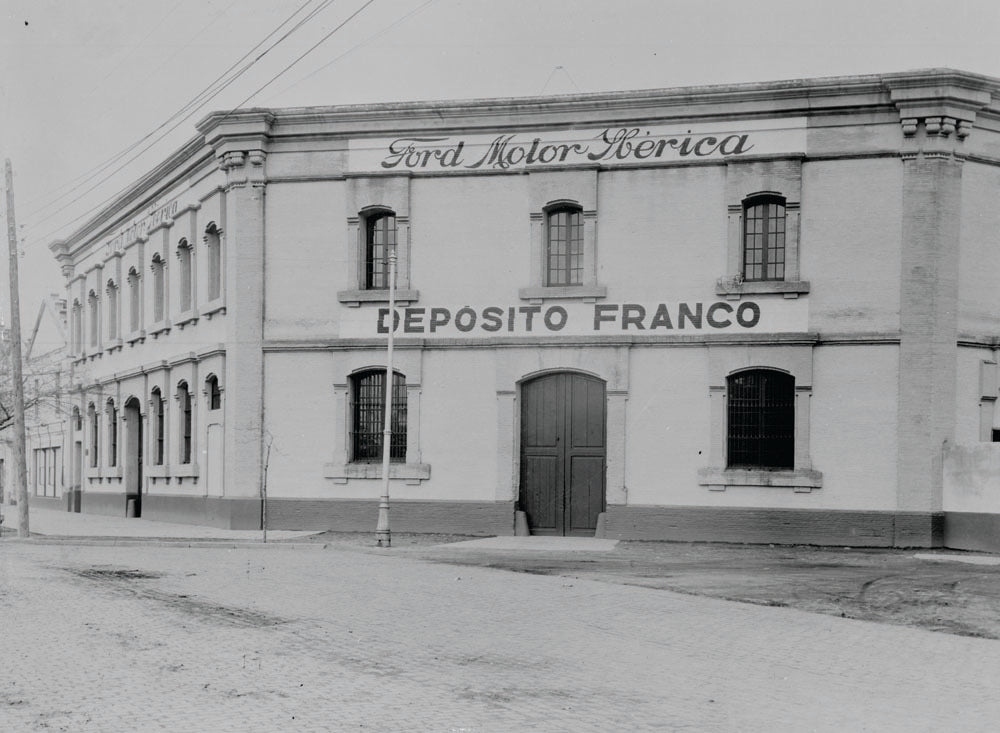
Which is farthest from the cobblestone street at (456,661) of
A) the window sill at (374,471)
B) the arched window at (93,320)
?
the arched window at (93,320)

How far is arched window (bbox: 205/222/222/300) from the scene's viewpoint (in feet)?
85.5

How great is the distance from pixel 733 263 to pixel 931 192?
3899 mm

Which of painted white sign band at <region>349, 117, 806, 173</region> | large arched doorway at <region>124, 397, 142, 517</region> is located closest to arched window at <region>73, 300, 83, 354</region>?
large arched doorway at <region>124, 397, 142, 517</region>

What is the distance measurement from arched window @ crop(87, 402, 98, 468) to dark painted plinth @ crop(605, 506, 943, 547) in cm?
2129

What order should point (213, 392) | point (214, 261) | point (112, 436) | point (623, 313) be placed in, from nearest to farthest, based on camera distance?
1. point (623, 313)
2. point (213, 392)
3. point (214, 261)
4. point (112, 436)

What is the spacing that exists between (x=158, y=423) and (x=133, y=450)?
3.19 m

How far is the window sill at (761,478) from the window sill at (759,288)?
11.3ft

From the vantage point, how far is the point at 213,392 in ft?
85.4

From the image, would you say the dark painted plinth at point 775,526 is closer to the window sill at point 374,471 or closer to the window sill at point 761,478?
the window sill at point 761,478

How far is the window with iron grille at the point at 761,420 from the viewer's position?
70.7ft

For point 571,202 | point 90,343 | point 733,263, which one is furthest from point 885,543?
point 90,343

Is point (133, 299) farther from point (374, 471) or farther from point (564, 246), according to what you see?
point (564, 246)

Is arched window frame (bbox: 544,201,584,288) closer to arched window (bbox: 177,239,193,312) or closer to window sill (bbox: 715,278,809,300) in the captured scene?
window sill (bbox: 715,278,809,300)

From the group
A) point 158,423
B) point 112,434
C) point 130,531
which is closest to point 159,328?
point 158,423
